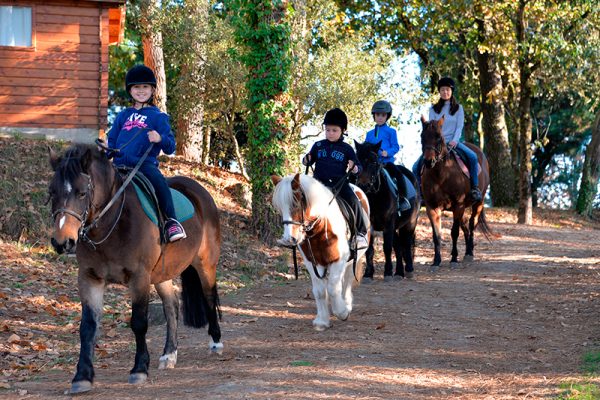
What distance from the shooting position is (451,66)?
3322 cm

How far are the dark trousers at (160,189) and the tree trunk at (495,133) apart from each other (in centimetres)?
2317

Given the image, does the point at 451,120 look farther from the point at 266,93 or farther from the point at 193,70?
the point at 193,70

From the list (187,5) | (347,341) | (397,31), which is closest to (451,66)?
(397,31)

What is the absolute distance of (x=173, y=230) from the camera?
26.2 ft

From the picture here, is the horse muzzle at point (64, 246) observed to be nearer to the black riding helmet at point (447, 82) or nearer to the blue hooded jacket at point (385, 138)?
the blue hooded jacket at point (385, 138)

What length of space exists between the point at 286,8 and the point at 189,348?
1023 centimetres

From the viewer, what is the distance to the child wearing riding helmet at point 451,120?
15742 mm

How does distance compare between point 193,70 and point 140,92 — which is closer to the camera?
point 140,92

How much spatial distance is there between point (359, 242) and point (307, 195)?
1556 millimetres

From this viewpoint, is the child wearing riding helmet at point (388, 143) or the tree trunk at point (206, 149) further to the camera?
the tree trunk at point (206, 149)

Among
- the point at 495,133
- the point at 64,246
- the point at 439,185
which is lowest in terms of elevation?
the point at 64,246

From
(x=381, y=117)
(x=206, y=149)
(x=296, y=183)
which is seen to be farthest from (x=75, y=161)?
(x=206, y=149)

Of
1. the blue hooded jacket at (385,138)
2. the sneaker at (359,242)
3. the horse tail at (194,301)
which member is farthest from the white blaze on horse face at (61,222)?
the blue hooded jacket at (385,138)

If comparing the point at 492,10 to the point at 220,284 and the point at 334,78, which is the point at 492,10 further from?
the point at 220,284
